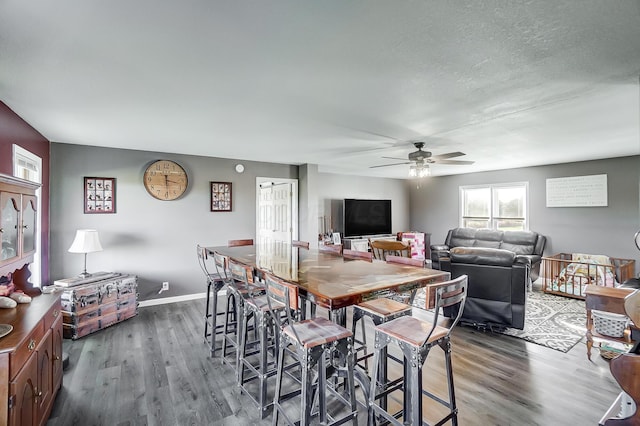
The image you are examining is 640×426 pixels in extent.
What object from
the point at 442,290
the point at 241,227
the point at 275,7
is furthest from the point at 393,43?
the point at 241,227

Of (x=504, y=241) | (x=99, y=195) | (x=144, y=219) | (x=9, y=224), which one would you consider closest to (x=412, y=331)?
(x=9, y=224)

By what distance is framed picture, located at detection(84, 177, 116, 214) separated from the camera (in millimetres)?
4039

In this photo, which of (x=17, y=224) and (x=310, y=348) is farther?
Result: (x=17, y=224)

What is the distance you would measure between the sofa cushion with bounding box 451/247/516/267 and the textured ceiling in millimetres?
1376

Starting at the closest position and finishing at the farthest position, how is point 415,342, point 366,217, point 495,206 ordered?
point 415,342 < point 495,206 < point 366,217

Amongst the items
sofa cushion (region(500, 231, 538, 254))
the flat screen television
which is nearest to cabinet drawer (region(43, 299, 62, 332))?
the flat screen television

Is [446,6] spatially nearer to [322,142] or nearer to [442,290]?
[442,290]

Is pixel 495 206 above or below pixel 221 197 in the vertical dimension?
below

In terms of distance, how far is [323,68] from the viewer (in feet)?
6.24

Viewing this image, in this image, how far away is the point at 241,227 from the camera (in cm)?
522

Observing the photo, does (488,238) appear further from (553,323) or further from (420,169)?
(420,169)

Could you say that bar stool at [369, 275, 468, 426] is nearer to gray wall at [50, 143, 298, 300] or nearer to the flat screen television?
gray wall at [50, 143, 298, 300]

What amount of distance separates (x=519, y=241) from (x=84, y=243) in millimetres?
7187

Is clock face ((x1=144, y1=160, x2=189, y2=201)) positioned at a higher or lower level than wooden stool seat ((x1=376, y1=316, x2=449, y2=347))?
higher
